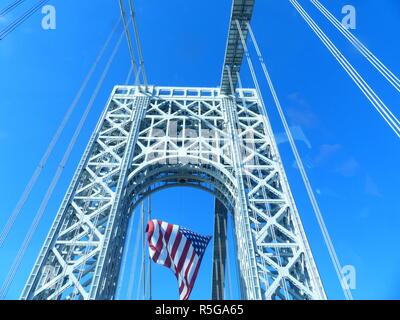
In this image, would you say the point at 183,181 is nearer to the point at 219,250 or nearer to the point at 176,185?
the point at 176,185

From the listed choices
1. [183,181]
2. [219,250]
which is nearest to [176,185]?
[183,181]

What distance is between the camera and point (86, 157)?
15320mm

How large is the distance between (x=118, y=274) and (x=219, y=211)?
43.5ft

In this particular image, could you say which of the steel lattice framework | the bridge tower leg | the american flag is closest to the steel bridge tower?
the steel lattice framework

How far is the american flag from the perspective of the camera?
43.3ft

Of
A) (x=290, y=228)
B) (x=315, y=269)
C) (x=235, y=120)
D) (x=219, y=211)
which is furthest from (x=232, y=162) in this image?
(x=219, y=211)

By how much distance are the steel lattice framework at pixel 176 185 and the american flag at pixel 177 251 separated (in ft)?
6.80

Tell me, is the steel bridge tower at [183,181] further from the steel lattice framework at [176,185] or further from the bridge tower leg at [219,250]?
the bridge tower leg at [219,250]

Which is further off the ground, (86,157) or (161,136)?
(161,136)

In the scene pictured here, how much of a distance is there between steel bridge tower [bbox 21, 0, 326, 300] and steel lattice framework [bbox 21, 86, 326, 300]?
0.05 metres

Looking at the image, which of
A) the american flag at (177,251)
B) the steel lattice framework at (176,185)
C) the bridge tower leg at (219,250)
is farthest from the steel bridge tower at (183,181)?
the bridge tower leg at (219,250)

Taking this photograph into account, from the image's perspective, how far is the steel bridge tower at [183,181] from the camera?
11.6m

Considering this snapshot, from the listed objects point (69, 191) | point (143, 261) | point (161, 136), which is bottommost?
point (69, 191)
